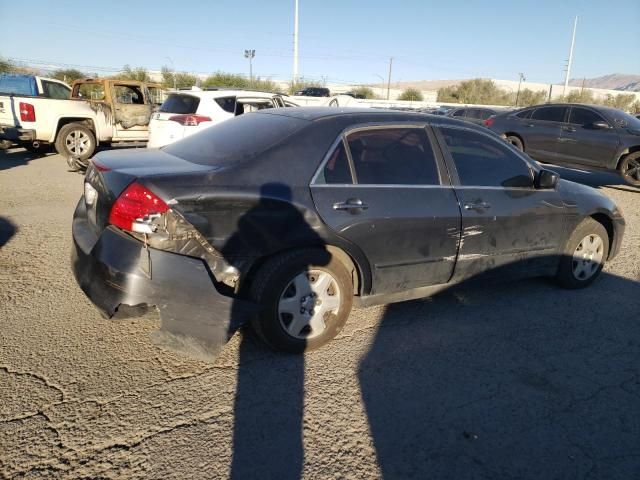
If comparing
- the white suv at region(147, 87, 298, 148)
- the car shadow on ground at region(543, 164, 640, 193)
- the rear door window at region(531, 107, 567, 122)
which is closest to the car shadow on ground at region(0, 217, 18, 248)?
the white suv at region(147, 87, 298, 148)

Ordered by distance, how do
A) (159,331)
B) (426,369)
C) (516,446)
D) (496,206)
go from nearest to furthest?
(516,446), (159,331), (426,369), (496,206)

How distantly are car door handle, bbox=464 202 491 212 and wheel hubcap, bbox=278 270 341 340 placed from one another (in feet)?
4.10

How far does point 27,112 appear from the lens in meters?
10.1

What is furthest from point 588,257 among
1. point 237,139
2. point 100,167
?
point 100,167

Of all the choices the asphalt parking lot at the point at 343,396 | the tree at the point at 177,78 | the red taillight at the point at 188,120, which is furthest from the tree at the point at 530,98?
the asphalt parking lot at the point at 343,396

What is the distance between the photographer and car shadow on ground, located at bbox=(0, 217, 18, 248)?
203 inches

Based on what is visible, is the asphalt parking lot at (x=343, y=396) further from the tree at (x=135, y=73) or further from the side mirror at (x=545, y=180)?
the tree at (x=135, y=73)

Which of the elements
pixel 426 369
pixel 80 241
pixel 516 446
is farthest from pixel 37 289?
pixel 516 446

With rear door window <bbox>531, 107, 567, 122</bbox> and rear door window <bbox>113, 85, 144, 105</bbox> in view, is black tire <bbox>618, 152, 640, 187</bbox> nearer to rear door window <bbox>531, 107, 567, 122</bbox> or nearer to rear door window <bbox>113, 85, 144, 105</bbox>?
rear door window <bbox>531, 107, 567, 122</bbox>

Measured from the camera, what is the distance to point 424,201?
11.2 ft

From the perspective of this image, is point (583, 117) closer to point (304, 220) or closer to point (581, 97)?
point (304, 220)

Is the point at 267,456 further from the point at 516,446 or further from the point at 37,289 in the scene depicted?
the point at 37,289

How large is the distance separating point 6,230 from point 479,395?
551 cm

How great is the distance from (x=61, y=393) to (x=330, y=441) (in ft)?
5.08
